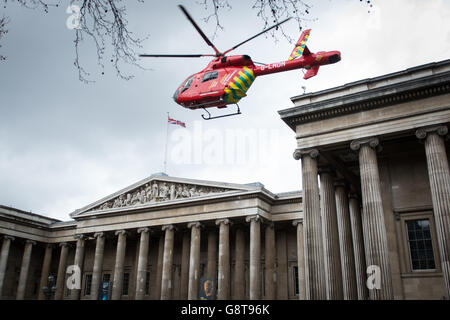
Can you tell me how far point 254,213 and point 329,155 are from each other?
13.3 metres

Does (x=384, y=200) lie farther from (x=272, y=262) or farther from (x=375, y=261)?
(x=272, y=262)

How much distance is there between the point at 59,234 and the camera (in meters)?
53.2

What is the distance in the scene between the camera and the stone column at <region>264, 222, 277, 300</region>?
3775 centimetres

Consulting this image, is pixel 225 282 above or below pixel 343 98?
below

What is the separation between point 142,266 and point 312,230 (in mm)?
23916

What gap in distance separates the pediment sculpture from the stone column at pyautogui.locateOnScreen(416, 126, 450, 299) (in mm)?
21456

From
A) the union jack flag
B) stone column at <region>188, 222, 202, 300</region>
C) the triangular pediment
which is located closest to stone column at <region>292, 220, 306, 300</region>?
the triangular pediment

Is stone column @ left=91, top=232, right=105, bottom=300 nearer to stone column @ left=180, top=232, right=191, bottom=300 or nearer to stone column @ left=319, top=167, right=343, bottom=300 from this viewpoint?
stone column @ left=180, top=232, right=191, bottom=300

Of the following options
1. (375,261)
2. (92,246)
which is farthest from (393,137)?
(92,246)

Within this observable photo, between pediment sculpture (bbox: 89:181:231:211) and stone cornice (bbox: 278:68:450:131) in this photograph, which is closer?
stone cornice (bbox: 278:68:450:131)

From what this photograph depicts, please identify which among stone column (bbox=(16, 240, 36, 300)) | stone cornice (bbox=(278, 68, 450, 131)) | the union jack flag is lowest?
stone column (bbox=(16, 240, 36, 300))

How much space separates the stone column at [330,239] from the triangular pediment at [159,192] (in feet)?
38.0

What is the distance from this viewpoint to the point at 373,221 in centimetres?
2122

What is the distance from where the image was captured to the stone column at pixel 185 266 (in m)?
41.2
